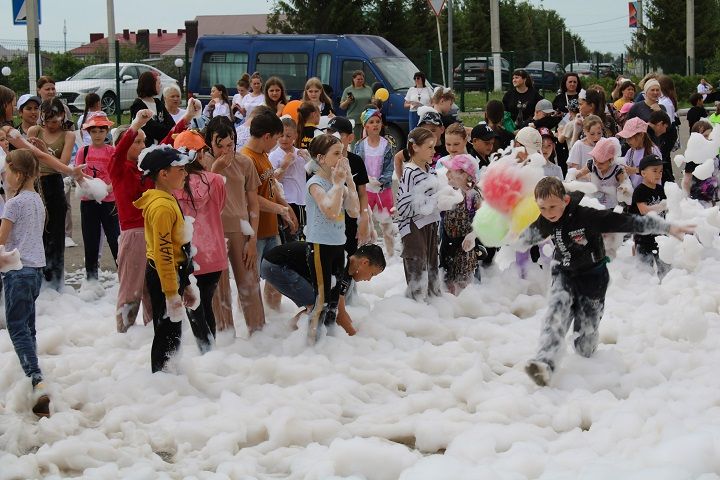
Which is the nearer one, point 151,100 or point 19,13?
point 151,100

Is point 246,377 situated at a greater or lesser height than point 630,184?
lesser

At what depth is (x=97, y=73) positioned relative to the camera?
92.5 ft

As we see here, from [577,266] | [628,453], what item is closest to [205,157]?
[577,266]

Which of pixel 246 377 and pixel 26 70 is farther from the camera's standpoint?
pixel 26 70

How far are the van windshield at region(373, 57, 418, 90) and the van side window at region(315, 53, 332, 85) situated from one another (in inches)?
37.5

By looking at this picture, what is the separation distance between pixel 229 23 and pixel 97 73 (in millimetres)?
91619

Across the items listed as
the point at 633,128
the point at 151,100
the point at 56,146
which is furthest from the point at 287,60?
the point at 56,146

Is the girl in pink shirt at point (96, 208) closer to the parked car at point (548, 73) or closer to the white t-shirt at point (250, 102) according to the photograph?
the white t-shirt at point (250, 102)

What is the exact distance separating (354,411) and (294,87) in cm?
1565

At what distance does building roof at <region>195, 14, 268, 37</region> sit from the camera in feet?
377

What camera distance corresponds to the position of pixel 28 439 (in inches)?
252

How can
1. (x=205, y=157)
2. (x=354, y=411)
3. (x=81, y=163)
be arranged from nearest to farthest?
(x=354, y=411) < (x=205, y=157) < (x=81, y=163)

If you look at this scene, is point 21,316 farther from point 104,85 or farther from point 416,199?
point 104,85

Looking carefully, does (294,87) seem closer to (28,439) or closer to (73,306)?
(73,306)
